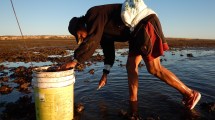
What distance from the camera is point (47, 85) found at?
139 inches

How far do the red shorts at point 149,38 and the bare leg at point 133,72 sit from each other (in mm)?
610

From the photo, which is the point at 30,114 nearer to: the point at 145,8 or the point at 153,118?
the point at 153,118

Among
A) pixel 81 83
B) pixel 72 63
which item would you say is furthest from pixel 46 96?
pixel 81 83

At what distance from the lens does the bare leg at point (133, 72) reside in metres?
4.88

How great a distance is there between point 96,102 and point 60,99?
1.68 m

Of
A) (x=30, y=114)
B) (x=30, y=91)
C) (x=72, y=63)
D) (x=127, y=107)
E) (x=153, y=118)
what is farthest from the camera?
(x=30, y=91)

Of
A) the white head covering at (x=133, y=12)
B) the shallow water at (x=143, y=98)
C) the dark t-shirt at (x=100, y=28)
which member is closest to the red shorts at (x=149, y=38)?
the white head covering at (x=133, y=12)

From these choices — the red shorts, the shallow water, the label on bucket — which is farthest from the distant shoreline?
the red shorts

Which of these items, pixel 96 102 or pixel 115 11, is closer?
pixel 115 11

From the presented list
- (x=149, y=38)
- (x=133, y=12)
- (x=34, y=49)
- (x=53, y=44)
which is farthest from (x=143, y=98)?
(x=53, y=44)

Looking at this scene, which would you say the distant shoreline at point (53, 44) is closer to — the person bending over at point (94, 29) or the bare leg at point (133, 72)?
the bare leg at point (133, 72)

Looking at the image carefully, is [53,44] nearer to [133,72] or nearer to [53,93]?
[133,72]

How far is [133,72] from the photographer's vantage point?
498 centimetres

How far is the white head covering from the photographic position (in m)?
4.11
